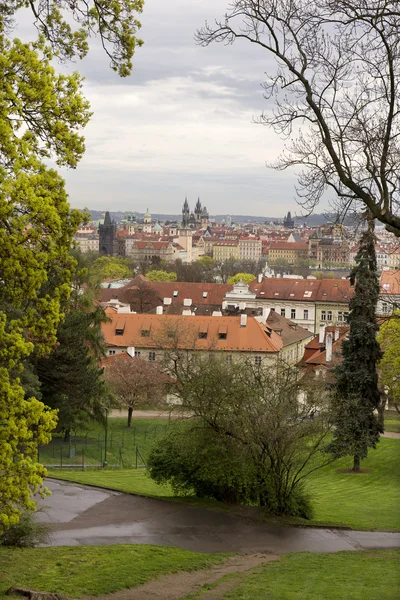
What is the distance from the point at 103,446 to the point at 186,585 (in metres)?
23.8

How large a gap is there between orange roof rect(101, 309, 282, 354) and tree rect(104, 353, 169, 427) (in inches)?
342

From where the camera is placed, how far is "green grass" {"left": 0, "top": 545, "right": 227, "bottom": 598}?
11773 mm

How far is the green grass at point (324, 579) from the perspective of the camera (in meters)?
12.0

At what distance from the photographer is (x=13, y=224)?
9.22 m

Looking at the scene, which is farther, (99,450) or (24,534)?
(99,450)

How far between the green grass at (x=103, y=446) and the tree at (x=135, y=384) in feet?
4.49

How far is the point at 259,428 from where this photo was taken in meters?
19.0

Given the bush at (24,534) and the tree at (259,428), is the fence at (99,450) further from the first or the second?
the bush at (24,534)

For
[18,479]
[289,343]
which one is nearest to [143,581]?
[18,479]

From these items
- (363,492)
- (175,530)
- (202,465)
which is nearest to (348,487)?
(363,492)

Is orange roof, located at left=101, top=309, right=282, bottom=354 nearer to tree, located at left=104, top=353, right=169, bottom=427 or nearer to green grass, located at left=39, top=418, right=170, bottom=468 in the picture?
tree, located at left=104, top=353, right=169, bottom=427

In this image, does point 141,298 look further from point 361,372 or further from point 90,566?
point 90,566

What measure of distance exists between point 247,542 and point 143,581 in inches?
197

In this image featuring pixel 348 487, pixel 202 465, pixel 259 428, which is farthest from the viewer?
pixel 348 487
